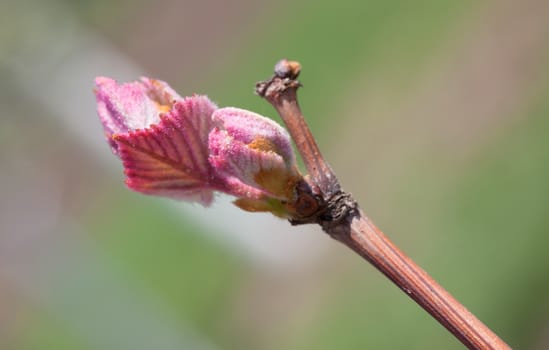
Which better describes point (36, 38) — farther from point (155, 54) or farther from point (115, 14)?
point (115, 14)

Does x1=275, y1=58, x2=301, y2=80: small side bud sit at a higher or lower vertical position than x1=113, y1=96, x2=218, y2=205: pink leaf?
higher

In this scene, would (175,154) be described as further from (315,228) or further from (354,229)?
(315,228)

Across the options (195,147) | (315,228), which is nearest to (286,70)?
(195,147)

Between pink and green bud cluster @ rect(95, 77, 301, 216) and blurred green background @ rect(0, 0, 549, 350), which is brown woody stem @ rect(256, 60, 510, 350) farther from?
blurred green background @ rect(0, 0, 549, 350)

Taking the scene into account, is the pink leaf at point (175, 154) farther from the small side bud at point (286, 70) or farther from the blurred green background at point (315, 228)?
the blurred green background at point (315, 228)

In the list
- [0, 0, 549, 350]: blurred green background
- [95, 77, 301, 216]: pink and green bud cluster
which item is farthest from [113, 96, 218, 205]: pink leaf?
[0, 0, 549, 350]: blurred green background

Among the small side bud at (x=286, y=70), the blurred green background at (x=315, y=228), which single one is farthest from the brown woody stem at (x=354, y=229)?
the blurred green background at (x=315, y=228)

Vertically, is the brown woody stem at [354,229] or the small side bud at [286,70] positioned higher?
the small side bud at [286,70]
